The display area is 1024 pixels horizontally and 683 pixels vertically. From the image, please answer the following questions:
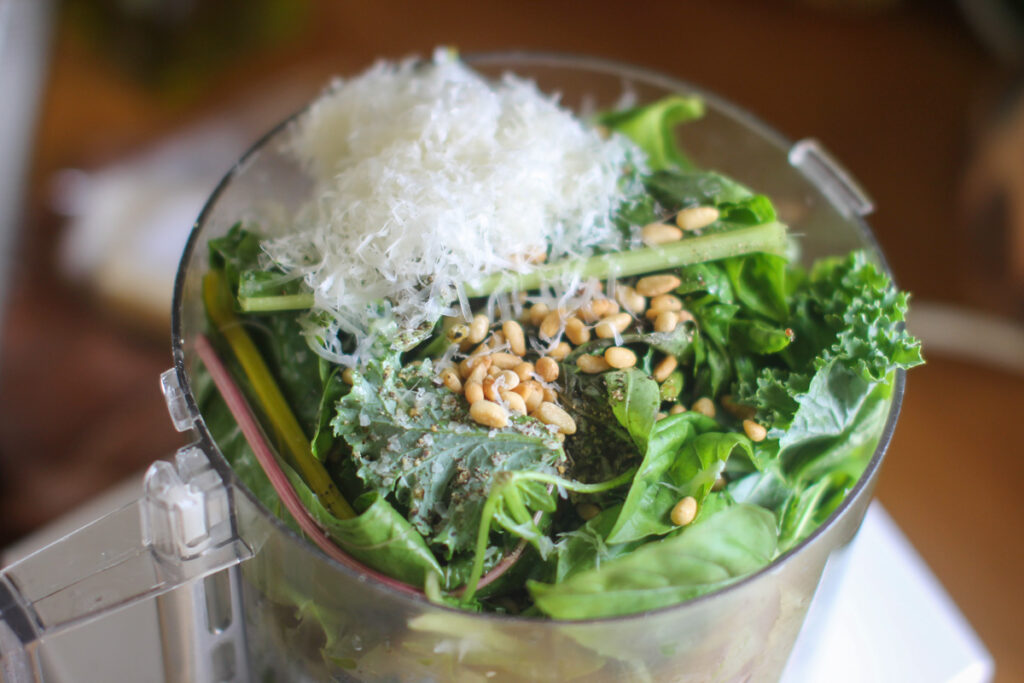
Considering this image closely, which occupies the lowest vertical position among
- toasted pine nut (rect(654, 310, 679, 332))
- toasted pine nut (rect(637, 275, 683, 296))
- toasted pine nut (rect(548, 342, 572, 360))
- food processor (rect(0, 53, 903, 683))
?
food processor (rect(0, 53, 903, 683))

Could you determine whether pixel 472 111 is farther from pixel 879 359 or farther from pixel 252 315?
pixel 879 359

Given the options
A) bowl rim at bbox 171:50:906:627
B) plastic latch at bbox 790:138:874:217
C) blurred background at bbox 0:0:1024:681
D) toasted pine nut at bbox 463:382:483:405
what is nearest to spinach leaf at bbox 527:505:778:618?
bowl rim at bbox 171:50:906:627

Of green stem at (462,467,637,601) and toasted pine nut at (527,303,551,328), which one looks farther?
toasted pine nut at (527,303,551,328)

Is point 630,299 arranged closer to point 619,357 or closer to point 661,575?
point 619,357

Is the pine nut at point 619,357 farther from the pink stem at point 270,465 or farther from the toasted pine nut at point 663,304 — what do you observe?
the pink stem at point 270,465

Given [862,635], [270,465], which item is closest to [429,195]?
[270,465]

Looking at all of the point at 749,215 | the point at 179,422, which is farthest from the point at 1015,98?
the point at 179,422

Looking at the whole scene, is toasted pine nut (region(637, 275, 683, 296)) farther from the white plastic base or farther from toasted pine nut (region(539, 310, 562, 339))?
the white plastic base
